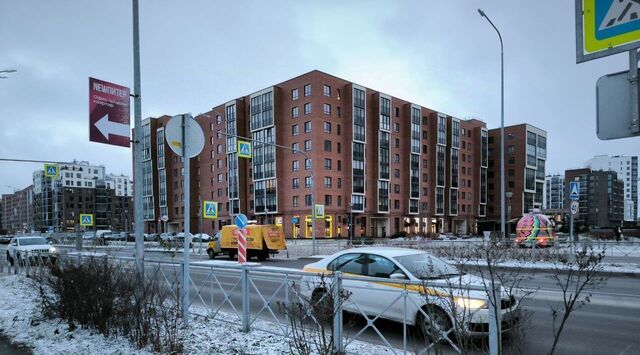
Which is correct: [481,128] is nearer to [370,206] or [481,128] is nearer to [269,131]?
[370,206]

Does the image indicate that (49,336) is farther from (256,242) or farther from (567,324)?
(256,242)

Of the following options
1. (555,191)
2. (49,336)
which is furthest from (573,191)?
(555,191)

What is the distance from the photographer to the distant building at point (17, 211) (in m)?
156

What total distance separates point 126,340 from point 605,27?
263 inches

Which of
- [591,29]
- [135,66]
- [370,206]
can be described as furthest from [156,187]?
[591,29]

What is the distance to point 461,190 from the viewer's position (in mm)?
84062

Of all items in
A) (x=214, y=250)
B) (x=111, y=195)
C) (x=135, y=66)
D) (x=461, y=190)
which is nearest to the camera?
(x=135, y=66)

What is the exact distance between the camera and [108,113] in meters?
7.90

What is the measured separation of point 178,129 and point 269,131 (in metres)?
Result: 58.3

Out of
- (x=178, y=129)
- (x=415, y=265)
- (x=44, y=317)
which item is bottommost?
(x=44, y=317)

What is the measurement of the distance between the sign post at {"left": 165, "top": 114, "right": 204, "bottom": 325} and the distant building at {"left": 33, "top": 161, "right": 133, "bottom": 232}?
451 ft

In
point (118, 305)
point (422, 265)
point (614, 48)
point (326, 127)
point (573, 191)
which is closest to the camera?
point (614, 48)

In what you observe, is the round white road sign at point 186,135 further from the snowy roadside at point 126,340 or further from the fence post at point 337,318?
the fence post at point 337,318

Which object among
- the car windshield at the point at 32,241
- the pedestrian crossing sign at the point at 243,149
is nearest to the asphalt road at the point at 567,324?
the pedestrian crossing sign at the point at 243,149
